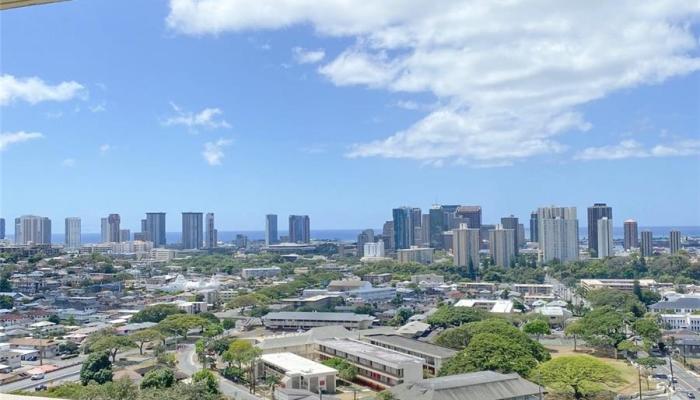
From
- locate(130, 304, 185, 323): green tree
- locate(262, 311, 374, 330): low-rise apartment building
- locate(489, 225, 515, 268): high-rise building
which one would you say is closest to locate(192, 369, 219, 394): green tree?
locate(262, 311, 374, 330): low-rise apartment building

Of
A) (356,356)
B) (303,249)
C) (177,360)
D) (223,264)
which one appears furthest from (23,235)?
(356,356)

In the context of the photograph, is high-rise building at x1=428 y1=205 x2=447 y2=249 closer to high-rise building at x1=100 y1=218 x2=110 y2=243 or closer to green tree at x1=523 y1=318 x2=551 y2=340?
high-rise building at x1=100 y1=218 x2=110 y2=243

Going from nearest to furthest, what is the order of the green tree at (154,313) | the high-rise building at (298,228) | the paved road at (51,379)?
the paved road at (51,379) < the green tree at (154,313) < the high-rise building at (298,228)

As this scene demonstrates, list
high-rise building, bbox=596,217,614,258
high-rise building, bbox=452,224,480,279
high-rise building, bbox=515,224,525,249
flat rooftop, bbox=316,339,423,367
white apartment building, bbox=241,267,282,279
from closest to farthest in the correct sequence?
flat rooftop, bbox=316,339,423,367 → white apartment building, bbox=241,267,282,279 → high-rise building, bbox=452,224,480,279 → high-rise building, bbox=596,217,614,258 → high-rise building, bbox=515,224,525,249

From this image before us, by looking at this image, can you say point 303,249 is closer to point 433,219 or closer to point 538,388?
point 433,219

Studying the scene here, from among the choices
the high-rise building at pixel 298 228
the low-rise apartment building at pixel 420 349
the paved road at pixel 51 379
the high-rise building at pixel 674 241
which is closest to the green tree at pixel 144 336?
the paved road at pixel 51 379

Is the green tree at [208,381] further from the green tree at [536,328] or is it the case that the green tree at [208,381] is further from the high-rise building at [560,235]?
the high-rise building at [560,235]

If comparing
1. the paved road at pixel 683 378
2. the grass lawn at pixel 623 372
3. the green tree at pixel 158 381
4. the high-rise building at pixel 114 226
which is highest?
the high-rise building at pixel 114 226
